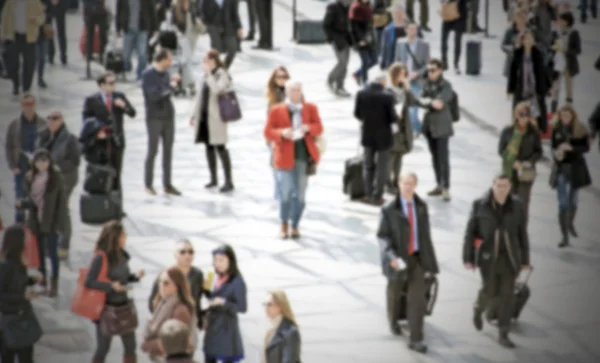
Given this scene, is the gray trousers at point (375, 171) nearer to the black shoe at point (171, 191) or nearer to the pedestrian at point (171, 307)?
the black shoe at point (171, 191)

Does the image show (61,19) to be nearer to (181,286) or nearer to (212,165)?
(212,165)

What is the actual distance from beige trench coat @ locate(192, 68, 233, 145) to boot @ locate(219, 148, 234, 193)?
157mm

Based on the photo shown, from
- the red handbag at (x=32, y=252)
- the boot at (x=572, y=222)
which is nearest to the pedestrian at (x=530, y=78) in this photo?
the boot at (x=572, y=222)

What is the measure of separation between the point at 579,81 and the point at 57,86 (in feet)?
29.3

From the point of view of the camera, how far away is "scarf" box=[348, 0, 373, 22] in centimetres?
2764

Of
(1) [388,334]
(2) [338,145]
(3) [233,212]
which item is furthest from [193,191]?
(1) [388,334]

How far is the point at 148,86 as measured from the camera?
68.7 feet

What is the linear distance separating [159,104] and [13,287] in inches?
272

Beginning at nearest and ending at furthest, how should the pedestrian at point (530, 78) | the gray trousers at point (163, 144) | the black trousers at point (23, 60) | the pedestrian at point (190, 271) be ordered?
the pedestrian at point (190, 271) → the gray trousers at point (163, 144) → the pedestrian at point (530, 78) → the black trousers at point (23, 60)

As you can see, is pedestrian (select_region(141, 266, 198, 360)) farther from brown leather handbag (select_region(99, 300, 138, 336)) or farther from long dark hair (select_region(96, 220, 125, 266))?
long dark hair (select_region(96, 220, 125, 266))

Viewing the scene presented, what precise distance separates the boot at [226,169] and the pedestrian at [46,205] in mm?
Result: 4567

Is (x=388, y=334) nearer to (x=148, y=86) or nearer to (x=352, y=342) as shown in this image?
(x=352, y=342)

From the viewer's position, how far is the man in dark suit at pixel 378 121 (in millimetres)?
20672

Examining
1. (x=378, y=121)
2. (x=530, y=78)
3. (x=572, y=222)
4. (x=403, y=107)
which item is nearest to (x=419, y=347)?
(x=572, y=222)
